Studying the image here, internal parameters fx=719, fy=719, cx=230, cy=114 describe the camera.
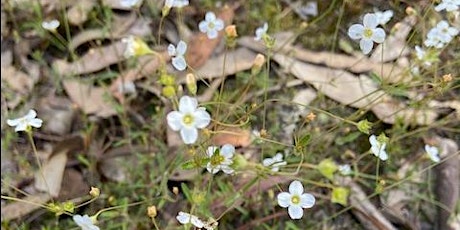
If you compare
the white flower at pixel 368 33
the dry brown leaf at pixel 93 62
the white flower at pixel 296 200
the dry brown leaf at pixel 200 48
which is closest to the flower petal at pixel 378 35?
the white flower at pixel 368 33

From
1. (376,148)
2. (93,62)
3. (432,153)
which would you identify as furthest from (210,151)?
(93,62)

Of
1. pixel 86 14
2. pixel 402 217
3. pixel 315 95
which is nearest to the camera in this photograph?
pixel 402 217

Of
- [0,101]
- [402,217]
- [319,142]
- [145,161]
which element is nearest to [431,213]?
[402,217]

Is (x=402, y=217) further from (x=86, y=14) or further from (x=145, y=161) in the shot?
(x=86, y=14)

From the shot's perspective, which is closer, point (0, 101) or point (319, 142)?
point (319, 142)

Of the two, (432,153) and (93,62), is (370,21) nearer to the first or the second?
(432,153)

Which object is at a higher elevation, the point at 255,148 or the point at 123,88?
the point at 123,88

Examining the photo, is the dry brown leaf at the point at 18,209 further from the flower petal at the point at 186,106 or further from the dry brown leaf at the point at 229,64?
the flower petal at the point at 186,106
